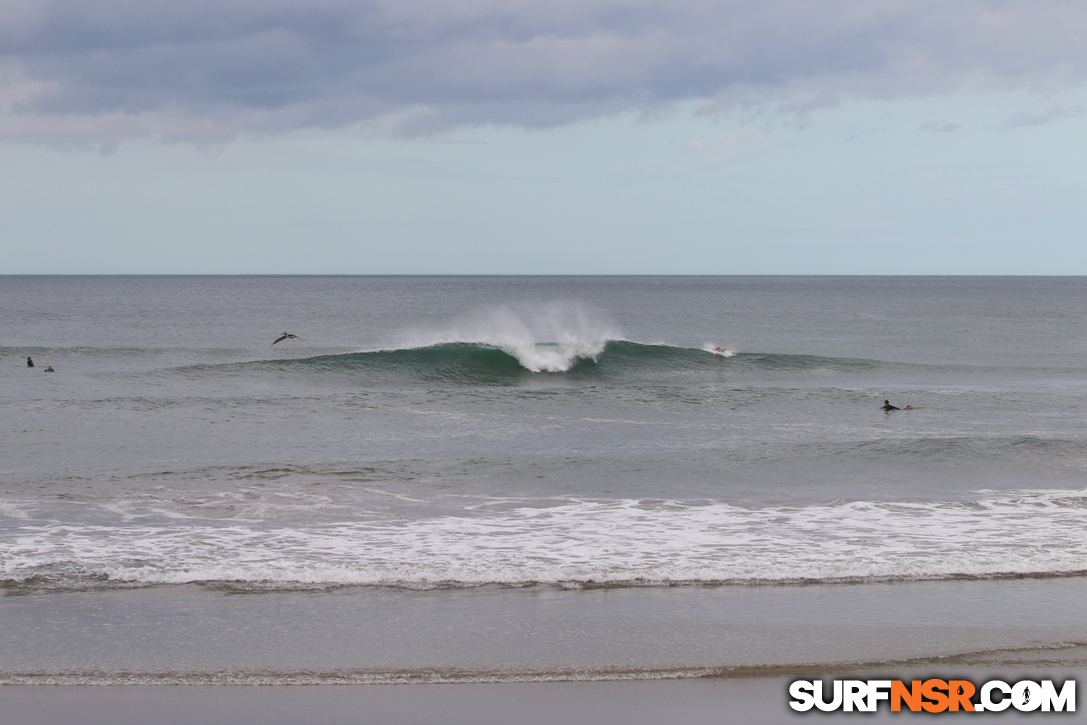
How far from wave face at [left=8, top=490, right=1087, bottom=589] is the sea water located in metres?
0.05

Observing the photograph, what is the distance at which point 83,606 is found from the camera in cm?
840

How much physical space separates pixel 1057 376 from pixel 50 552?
33.6 meters

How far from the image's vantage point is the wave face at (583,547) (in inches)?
368

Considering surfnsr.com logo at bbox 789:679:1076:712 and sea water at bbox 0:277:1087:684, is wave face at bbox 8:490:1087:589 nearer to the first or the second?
sea water at bbox 0:277:1087:684

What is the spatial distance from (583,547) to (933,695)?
15.0 ft

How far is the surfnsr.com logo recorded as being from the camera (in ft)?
21.5

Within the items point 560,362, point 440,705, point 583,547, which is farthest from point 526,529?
point 560,362

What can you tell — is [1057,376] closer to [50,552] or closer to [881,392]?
[881,392]

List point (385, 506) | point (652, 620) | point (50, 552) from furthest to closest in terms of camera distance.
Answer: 1. point (385, 506)
2. point (50, 552)
3. point (652, 620)

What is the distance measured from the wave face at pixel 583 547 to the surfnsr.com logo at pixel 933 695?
2.37 metres

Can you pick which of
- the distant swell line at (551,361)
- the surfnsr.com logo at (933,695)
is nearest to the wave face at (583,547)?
the surfnsr.com logo at (933,695)

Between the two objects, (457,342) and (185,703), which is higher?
(457,342)

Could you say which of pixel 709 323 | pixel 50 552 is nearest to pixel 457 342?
pixel 50 552

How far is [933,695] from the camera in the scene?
6719mm
